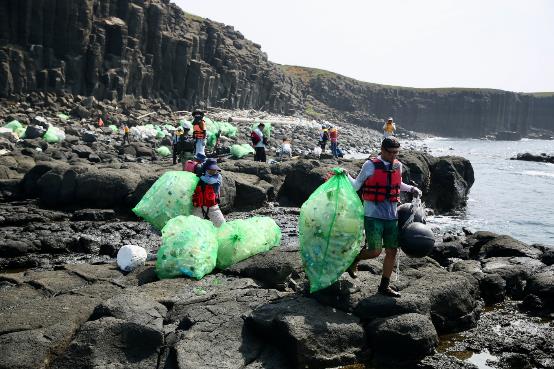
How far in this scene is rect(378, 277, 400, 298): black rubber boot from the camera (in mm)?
6465

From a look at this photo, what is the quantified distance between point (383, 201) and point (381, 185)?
0.67 feet

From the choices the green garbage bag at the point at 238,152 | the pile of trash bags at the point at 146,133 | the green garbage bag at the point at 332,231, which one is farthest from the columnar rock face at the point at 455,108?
the green garbage bag at the point at 332,231

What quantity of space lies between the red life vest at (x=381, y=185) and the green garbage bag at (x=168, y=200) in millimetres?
3677

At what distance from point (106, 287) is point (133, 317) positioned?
65.7 inches

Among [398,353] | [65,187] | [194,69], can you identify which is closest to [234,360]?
[398,353]

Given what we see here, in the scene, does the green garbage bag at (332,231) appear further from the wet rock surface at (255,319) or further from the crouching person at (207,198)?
the crouching person at (207,198)

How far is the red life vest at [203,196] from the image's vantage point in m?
8.95

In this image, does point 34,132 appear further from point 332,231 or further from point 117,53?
point 117,53

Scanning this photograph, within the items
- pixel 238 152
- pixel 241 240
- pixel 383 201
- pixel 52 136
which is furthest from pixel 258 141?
pixel 383 201

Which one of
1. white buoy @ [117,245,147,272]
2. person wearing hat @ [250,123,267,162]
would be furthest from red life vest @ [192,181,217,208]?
person wearing hat @ [250,123,267,162]

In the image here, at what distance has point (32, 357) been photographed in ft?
16.0

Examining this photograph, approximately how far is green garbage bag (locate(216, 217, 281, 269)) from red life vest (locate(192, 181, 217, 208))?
109cm

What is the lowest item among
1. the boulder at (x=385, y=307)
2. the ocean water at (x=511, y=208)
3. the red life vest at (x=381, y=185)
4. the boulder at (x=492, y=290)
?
the ocean water at (x=511, y=208)

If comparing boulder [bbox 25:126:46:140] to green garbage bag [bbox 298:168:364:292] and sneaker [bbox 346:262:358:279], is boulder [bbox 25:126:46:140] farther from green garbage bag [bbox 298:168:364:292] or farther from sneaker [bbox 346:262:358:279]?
green garbage bag [bbox 298:168:364:292]
